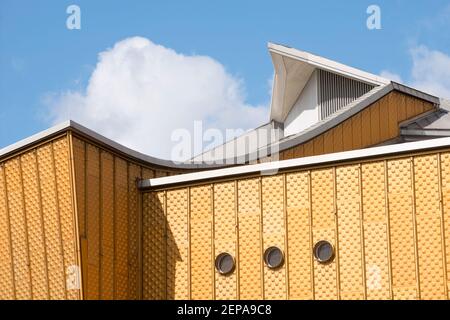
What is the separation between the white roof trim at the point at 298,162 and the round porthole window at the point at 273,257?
178cm

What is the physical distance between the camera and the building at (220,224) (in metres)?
22.6

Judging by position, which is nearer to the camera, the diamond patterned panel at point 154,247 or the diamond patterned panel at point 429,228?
→ the diamond patterned panel at point 429,228

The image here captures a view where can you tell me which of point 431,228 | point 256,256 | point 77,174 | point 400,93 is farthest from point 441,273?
point 400,93

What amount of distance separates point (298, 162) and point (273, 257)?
2191 mm

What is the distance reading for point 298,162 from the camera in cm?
2395

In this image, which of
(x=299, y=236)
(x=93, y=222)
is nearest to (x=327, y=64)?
(x=299, y=236)

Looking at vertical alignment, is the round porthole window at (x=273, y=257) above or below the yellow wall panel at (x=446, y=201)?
below

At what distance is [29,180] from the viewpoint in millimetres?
24531

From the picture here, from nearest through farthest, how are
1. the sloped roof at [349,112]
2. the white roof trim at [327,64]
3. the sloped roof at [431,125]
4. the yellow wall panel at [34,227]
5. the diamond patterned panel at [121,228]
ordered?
the yellow wall panel at [34,227] → the diamond patterned panel at [121,228] → the sloped roof at [349,112] → the sloped roof at [431,125] → the white roof trim at [327,64]

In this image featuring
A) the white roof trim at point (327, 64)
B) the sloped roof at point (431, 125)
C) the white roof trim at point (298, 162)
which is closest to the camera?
the white roof trim at point (298, 162)

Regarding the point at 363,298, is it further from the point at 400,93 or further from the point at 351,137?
the point at 400,93

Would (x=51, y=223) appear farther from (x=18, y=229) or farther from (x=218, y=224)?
(x=218, y=224)

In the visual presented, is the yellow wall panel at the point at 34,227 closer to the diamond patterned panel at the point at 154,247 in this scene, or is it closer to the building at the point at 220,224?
the building at the point at 220,224

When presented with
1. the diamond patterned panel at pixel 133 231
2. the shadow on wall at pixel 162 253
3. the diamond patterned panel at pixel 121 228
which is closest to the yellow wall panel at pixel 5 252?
the diamond patterned panel at pixel 121 228
